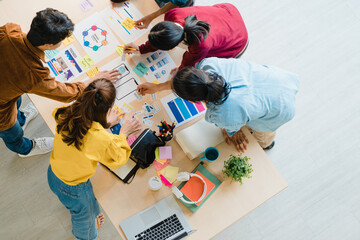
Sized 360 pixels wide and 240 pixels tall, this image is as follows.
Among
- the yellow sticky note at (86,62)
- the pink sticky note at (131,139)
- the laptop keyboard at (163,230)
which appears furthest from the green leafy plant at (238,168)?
the yellow sticky note at (86,62)

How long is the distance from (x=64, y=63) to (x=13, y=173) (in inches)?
44.4

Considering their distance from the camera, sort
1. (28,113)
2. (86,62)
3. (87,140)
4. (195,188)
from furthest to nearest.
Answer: (28,113)
(86,62)
(195,188)
(87,140)

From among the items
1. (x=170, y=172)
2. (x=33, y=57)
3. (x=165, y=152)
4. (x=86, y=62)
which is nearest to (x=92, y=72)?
(x=86, y=62)

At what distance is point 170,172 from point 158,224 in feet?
→ 0.91

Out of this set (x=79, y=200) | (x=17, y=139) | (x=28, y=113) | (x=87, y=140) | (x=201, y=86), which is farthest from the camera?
(x=28, y=113)

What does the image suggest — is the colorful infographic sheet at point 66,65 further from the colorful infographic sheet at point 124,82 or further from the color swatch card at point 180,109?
the color swatch card at point 180,109

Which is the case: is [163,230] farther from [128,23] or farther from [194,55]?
[128,23]

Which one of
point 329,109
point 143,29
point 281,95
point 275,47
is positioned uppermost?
point 143,29

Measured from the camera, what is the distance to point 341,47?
8.34 ft

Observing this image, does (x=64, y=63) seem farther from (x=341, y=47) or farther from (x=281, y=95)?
(x=341, y=47)

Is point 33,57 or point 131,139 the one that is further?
point 131,139

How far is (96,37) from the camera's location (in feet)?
5.76

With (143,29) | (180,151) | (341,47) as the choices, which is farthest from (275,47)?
(180,151)

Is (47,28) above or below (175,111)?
above
